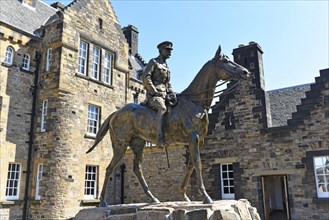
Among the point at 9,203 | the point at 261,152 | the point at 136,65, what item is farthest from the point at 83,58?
the point at 261,152

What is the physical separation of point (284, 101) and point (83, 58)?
11993mm

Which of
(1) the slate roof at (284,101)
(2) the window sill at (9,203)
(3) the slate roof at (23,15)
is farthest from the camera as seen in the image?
(3) the slate roof at (23,15)

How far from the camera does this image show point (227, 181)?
16016 millimetres

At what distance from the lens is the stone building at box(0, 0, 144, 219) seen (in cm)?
1585

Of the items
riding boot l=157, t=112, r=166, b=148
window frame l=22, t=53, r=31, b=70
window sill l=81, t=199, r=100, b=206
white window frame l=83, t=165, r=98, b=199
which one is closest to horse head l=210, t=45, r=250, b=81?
riding boot l=157, t=112, r=166, b=148

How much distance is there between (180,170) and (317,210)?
682cm

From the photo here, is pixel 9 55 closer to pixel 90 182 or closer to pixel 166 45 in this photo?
pixel 90 182

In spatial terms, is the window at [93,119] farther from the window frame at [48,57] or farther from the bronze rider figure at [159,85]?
the bronze rider figure at [159,85]

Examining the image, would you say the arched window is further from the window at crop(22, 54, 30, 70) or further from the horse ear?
the horse ear

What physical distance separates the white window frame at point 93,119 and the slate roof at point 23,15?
219 inches

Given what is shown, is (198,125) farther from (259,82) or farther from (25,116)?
(25,116)

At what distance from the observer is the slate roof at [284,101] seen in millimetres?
16625

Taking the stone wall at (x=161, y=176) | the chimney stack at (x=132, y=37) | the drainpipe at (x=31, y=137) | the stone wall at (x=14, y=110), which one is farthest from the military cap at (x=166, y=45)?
the chimney stack at (x=132, y=37)

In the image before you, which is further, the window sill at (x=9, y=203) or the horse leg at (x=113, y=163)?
the window sill at (x=9, y=203)
